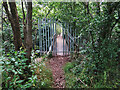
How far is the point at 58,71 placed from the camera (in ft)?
11.4

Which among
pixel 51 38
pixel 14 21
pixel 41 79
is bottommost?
pixel 41 79

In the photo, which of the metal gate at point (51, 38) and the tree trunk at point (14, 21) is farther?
the metal gate at point (51, 38)

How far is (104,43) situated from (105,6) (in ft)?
3.22

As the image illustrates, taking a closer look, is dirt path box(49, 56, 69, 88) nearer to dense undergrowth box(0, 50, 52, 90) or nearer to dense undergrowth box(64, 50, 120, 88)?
dense undergrowth box(64, 50, 120, 88)

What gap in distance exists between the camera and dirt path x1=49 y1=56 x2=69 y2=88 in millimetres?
2813

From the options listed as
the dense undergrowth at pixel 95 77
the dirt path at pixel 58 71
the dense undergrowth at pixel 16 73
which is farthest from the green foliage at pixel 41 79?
the dense undergrowth at pixel 95 77

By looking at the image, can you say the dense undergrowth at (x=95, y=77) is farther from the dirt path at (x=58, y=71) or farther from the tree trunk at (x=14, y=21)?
the tree trunk at (x=14, y=21)

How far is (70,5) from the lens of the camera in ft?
13.4

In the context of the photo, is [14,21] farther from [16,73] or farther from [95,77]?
[95,77]

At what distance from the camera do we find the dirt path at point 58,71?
281 centimetres

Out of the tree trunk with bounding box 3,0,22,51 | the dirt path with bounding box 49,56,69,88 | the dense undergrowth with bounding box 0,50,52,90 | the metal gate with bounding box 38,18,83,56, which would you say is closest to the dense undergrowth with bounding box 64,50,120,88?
the dirt path with bounding box 49,56,69,88

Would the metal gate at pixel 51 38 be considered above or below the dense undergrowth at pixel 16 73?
above

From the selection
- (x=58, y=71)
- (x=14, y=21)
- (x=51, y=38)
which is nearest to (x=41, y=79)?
(x=58, y=71)

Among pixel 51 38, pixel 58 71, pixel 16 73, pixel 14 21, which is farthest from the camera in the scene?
pixel 51 38
